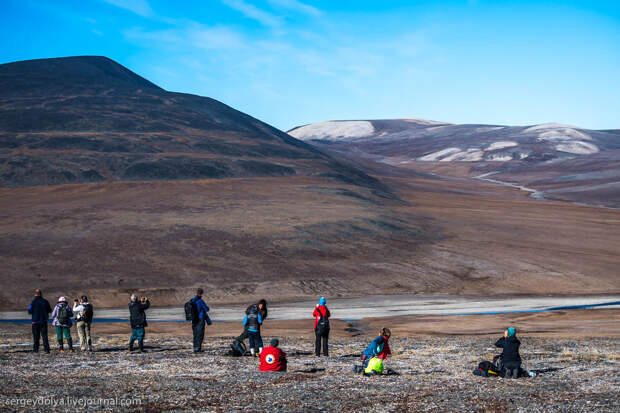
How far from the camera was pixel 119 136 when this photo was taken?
104 metres

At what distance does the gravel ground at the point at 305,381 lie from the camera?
13469 millimetres

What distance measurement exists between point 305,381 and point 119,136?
94234 mm

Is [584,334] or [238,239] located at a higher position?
[238,239]

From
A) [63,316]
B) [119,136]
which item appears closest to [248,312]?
[63,316]

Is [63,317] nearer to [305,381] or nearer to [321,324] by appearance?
[321,324]

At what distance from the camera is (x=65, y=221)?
194 feet

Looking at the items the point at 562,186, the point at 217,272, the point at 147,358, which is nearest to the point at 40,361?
the point at 147,358

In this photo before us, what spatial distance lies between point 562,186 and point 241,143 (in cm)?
8191

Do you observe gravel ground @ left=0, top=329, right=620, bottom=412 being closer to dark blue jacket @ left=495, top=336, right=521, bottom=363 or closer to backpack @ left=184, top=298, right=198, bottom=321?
dark blue jacket @ left=495, top=336, right=521, bottom=363

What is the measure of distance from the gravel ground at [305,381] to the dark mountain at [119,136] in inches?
2629

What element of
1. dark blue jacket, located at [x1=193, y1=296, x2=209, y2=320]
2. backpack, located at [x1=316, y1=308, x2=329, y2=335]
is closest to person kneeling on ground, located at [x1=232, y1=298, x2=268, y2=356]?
dark blue jacket, located at [x1=193, y1=296, x2=209, y2=320]

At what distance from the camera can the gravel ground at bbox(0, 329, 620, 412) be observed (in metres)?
13.5

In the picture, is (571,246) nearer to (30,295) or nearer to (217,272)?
(217,272)

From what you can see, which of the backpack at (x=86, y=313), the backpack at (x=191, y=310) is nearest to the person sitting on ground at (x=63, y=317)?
the backpack at (x=86, y=313)
